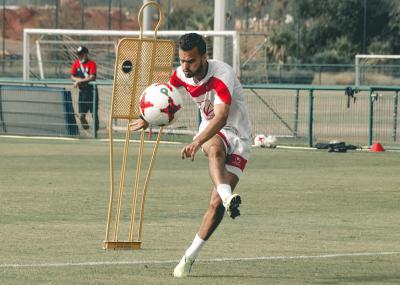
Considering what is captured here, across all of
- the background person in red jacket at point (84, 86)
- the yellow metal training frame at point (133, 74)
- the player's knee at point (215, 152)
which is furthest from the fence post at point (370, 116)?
the player's knee at point (215, 152)

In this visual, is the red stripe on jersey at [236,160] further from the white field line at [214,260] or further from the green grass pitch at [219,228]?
the white field line at [214,260]

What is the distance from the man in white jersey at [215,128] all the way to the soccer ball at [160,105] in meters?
0.15

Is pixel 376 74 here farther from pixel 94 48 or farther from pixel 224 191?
pixel 224 191

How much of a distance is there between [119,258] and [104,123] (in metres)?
20.2

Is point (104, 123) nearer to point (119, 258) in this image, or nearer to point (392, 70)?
point (119, 258)

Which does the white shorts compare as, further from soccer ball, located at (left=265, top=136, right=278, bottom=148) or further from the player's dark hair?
soccer ball, located at (left=265, top=136, right=278, bottom=148)

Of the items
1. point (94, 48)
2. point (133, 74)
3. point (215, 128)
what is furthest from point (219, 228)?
point (94, 48)

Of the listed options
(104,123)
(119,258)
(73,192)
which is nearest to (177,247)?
(119,258)

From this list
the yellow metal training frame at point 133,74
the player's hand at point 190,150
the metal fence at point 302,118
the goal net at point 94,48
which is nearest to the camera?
the player's hand at point 190,150

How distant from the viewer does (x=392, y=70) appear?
57000mm

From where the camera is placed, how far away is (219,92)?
33.2ft

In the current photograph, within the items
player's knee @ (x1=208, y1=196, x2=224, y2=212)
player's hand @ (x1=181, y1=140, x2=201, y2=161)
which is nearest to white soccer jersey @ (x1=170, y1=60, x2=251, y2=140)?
player's hand @ (x1=181, y1=140, x2=201, y2=161)

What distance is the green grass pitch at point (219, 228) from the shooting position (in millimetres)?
10281

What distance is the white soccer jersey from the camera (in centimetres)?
1014
